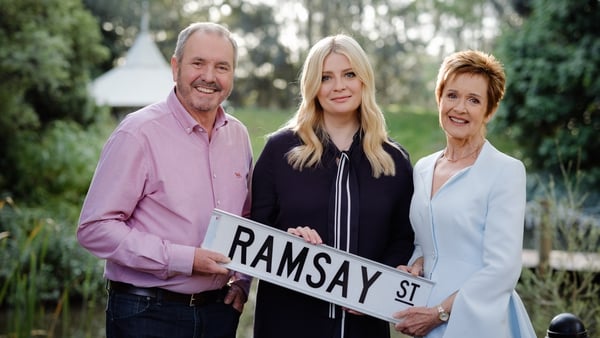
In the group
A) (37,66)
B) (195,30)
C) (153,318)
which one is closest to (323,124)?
(195,30)

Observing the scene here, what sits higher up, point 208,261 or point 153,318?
point 208,261

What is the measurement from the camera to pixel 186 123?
3.42 m

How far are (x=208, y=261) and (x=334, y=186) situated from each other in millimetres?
667

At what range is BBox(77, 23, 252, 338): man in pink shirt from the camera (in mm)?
3158

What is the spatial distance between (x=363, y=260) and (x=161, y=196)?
3.03ft

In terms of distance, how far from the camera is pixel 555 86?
1289 cm

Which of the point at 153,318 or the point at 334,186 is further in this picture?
the point at 334,186

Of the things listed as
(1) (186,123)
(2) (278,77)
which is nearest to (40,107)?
(1) (186,123)

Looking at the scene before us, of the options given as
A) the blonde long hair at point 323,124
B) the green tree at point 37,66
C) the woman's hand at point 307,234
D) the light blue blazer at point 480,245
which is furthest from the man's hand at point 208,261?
the green tree at point 37,66

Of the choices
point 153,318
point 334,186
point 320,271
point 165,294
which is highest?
point 334,186

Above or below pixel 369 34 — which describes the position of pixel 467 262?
below

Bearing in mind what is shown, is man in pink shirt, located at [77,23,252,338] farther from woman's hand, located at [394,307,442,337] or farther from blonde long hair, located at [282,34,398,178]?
woman's hand, located at [394,307,442,337]

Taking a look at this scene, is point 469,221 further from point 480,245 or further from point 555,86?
point 555,86

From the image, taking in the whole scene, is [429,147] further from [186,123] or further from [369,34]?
[186,123]
